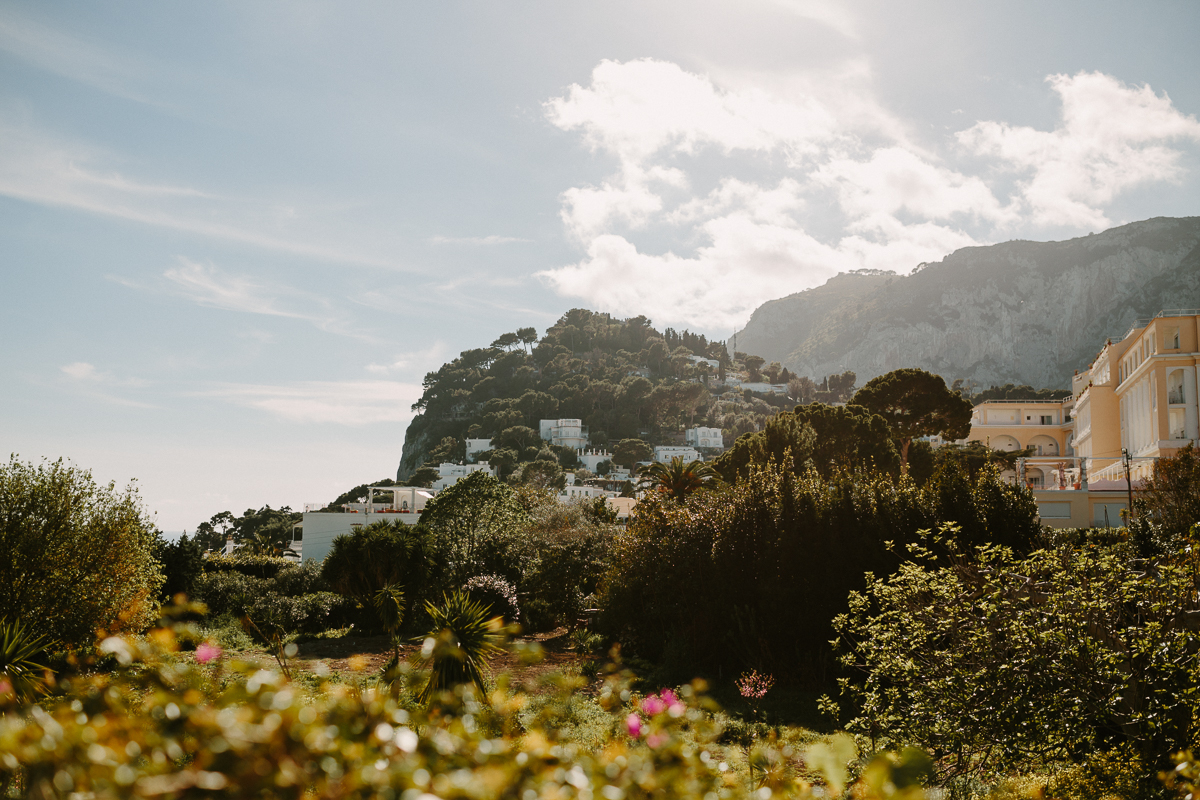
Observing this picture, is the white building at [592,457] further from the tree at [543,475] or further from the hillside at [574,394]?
the tree at [543,475]

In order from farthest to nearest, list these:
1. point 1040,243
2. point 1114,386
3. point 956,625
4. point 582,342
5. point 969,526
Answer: point 1040,243 < point 582,342 < point 1114,386 < point 969,526 < point 956,625

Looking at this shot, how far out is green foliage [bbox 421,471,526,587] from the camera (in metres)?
23.9

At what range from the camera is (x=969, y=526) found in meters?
13.5

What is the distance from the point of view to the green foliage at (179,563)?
843 inches

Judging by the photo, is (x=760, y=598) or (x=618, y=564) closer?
(x=760, y=598)

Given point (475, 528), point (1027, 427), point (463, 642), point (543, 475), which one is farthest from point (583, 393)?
point (463, 642)

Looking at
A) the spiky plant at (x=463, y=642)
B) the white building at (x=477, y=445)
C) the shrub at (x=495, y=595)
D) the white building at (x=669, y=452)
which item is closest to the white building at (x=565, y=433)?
the white building at (x=477, y=445)

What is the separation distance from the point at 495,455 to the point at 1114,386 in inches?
2700

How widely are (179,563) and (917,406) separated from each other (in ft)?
122

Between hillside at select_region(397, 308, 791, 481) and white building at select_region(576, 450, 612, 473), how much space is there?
2115 millimetres

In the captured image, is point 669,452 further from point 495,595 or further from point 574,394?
point 495,595

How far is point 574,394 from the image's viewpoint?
124062mm

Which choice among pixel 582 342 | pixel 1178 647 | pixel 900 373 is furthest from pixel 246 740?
pixel 582 342

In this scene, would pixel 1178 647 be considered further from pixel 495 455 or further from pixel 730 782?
pixel 495 455
